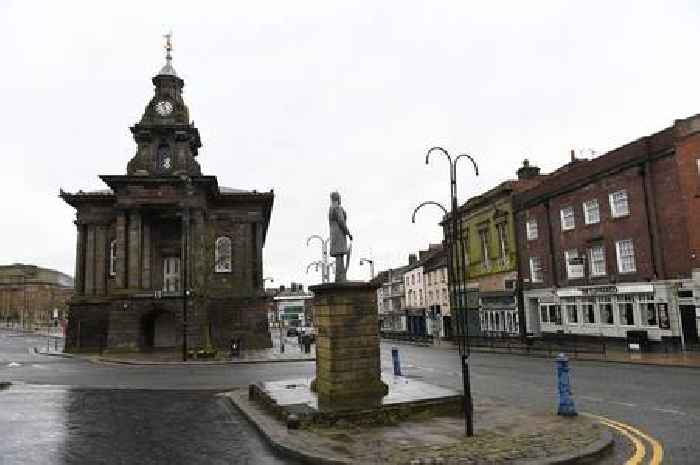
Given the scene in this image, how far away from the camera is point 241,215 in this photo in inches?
1868

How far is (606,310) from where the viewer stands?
1247 inches

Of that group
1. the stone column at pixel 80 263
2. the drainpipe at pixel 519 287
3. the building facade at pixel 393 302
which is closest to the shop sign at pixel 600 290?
the drainpipe at pixel 519 287

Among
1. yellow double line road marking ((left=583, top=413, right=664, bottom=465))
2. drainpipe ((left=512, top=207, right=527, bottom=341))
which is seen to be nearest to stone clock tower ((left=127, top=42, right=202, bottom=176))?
drainpipe ((left=512, top=207, right=527, bottom=341))

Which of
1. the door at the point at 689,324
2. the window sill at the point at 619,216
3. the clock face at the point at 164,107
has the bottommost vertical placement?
the door at the point at 689,324

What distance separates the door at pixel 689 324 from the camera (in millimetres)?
26000

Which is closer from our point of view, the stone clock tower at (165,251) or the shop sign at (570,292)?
the shop sign at (570,292)

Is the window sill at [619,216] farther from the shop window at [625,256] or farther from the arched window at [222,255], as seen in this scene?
the arched window at [222,255]

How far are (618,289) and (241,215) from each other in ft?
98.1

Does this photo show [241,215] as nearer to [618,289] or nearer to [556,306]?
[556,306]

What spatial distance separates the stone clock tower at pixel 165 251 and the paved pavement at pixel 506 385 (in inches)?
452

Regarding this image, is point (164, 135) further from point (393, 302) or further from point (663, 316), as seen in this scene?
point (393, 302)

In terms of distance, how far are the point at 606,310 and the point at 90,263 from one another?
37968 millimetres

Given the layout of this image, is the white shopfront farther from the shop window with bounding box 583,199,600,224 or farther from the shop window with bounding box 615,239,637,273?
the shop window with bounding box 583,199,600,224

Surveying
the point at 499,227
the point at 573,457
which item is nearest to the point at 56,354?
the point at 499,227
